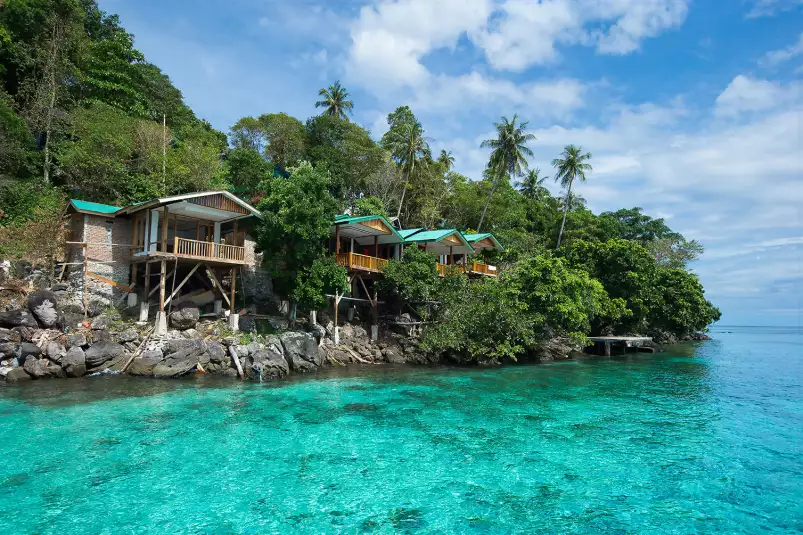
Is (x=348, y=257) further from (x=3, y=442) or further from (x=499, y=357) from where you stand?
(x=3, y=442)

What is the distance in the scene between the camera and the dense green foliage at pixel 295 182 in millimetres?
22297

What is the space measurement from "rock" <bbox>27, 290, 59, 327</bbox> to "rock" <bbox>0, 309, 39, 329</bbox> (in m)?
0.30

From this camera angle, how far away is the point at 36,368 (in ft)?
52.9

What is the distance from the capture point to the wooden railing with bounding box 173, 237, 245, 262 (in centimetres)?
2058

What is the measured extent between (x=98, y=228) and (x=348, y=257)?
11755 millimetres

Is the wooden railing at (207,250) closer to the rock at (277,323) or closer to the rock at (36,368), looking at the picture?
the rock at (277,323)

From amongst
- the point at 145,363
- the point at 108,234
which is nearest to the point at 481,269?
the point at 145,363

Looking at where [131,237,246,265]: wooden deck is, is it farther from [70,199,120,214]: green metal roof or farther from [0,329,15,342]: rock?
[0,329,15,342]: rock

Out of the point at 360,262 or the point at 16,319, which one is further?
the point at 360,262

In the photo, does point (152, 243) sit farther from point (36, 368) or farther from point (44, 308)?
point (36, 368)

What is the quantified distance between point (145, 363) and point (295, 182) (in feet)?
32.6

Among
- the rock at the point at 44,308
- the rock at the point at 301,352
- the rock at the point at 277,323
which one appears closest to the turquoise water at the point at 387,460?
the rock at the point at 301,352

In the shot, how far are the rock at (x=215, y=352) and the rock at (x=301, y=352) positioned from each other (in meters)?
2.56

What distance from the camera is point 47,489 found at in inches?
317
